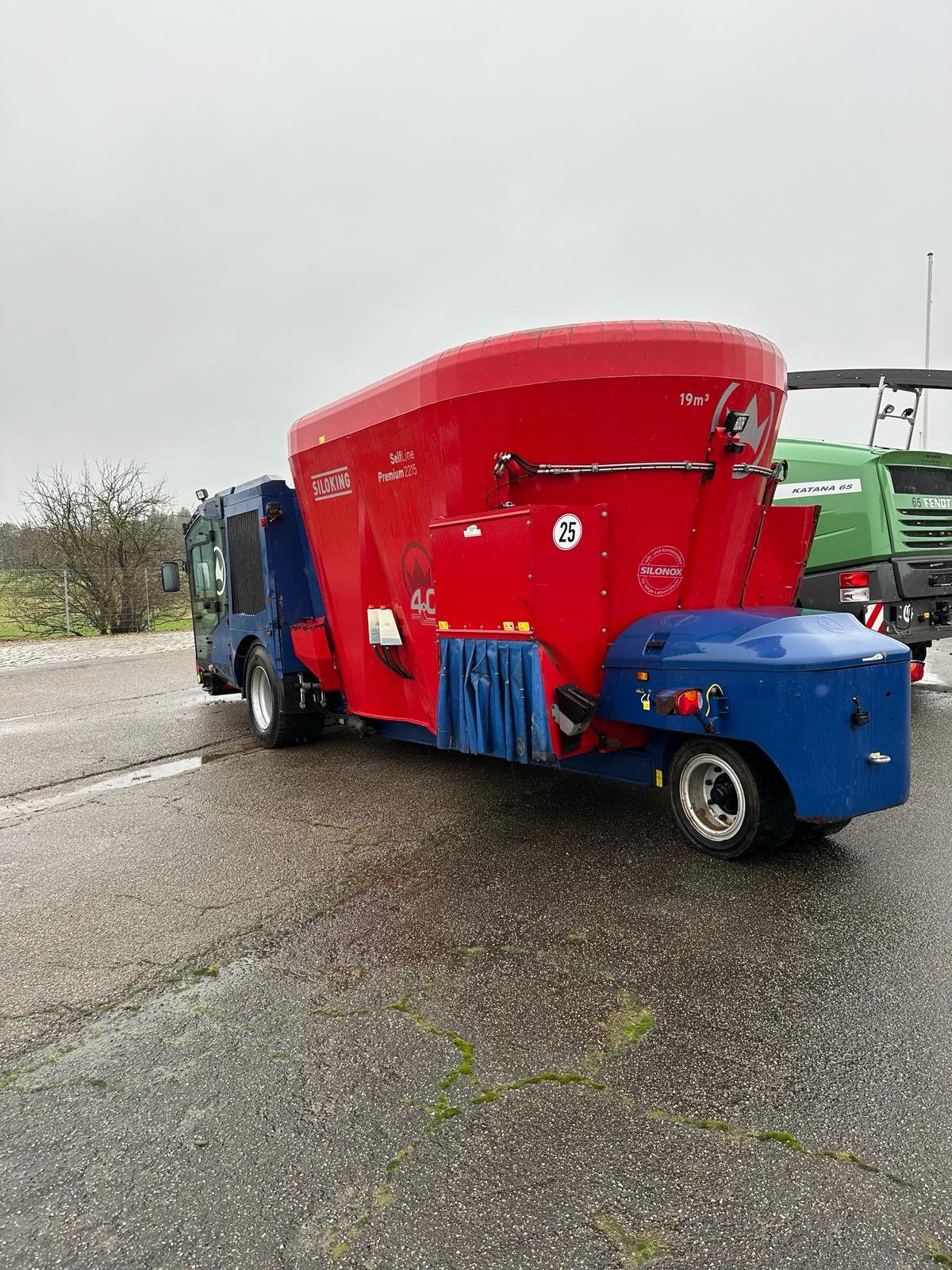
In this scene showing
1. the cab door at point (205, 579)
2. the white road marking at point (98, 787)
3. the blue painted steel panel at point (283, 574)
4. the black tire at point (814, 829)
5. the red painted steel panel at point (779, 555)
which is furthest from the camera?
the cab door at point (205, 579)

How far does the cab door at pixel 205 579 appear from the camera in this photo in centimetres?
832

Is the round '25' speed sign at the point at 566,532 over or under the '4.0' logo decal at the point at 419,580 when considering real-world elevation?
over

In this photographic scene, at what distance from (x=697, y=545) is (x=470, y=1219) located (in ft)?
11.9

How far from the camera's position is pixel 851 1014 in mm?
2770

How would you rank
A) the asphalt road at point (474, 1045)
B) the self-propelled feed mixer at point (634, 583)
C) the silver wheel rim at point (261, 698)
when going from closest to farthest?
the asphalt road at point (474, 1045) < the self-propelled feed mixer at point (634, 583) < the silver wheel rim at point (261, 698)

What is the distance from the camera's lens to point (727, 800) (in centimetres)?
411

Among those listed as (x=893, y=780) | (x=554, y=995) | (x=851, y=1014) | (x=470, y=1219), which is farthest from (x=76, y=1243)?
(x=893, y=780)

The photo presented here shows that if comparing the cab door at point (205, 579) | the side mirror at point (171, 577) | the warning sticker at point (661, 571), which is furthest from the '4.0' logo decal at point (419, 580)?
the side mirror at point (171, 577)

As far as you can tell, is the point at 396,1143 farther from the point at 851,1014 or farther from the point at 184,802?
the point at 184,802

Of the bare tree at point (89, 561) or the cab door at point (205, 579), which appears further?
the bare tree at point (89, 561)

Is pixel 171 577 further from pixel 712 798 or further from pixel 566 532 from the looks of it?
pixel 712 798

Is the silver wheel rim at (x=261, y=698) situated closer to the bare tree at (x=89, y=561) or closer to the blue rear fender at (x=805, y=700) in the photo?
the blue rear fender at (x=805, y=700)

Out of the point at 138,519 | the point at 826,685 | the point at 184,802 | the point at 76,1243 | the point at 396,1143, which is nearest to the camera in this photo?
the point at 76,1243

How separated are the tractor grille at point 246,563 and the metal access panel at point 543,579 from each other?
319cm
